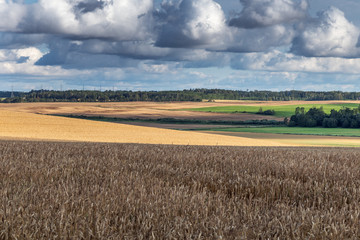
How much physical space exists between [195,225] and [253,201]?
6.97 ft

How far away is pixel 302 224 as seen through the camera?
4.85 metres

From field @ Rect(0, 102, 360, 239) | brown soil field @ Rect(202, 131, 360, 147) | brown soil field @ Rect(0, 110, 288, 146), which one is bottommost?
brown soil field @ Rect(202, 131, 360, 147)

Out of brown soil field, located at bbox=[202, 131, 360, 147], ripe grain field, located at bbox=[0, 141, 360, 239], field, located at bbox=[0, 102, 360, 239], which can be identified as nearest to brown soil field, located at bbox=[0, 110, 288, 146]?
brown soil field, located at bbox=[202, 131, 360, 147]

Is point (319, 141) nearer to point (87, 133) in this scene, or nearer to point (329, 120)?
point (87, 133)

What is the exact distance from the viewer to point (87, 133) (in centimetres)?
4634

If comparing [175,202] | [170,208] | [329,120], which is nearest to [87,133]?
[175,202]

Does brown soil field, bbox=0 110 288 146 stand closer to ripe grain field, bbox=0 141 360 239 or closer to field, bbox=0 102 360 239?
Result: field, bbox=0 102 360 239

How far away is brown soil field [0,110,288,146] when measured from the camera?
4114 cm

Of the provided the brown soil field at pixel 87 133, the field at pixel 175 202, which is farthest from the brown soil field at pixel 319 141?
the field at pixel 175 202

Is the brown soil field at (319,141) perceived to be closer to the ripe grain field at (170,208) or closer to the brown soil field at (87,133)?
the brown soil field at (87,133)

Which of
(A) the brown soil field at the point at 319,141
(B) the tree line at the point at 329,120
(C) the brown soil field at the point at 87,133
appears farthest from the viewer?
(B) the tree line at the point at 329,120

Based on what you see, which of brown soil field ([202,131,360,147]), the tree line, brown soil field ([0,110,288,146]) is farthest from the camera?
the tree line

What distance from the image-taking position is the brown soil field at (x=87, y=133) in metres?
41.1

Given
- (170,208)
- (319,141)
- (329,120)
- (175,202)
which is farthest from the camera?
(329,120)
